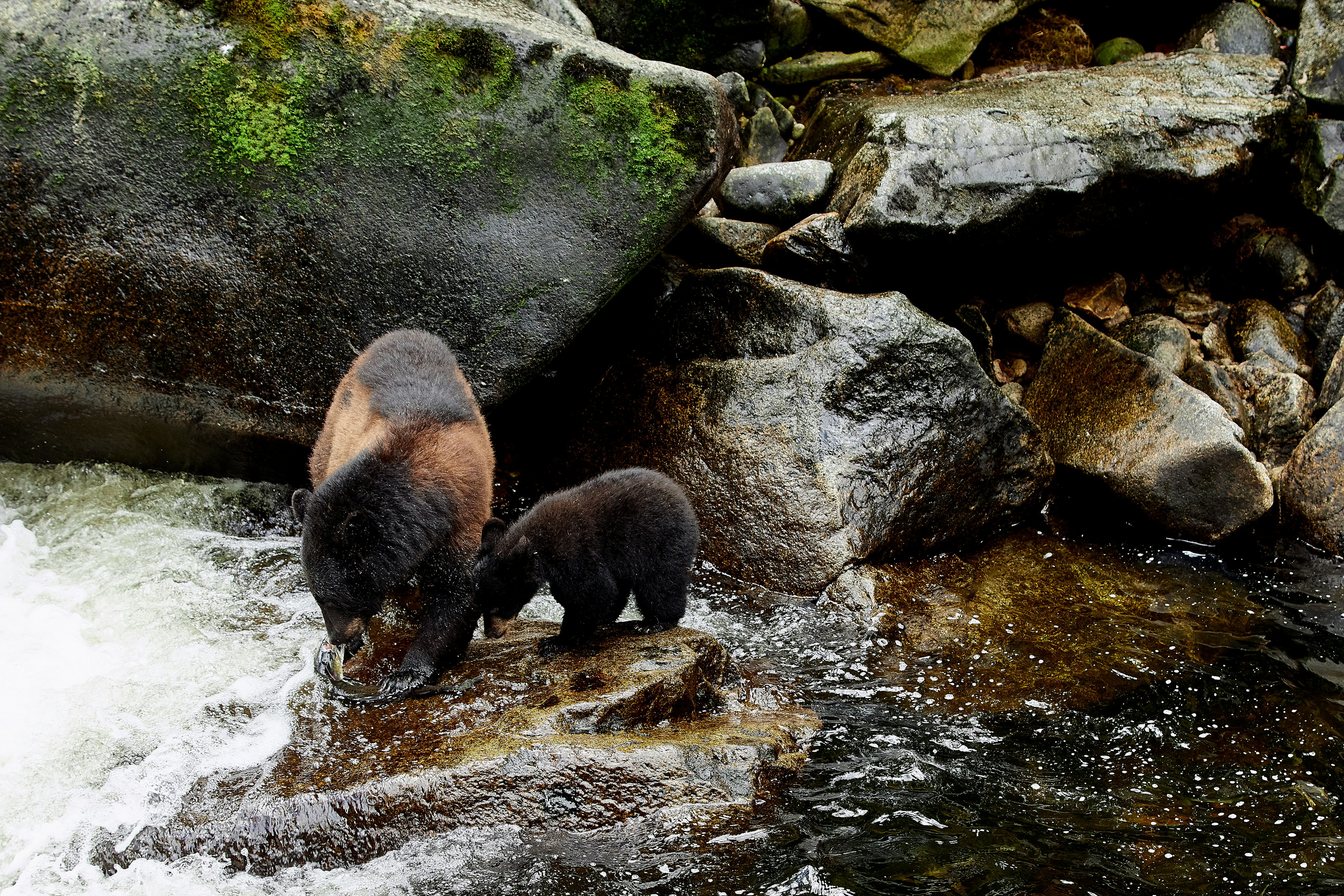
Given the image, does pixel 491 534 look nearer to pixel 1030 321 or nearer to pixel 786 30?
pixel 1030 321

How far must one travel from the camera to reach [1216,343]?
870 centimetres

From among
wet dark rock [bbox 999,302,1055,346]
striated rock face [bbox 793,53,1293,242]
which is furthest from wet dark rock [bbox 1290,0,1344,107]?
wet dark rock [bbox 999,302,1055,346]

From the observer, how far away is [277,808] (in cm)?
379

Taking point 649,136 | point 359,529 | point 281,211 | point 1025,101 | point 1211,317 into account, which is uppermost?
point 1025,101

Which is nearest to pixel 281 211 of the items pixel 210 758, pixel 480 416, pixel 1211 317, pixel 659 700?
pixel 480 416

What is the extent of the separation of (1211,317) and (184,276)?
26.5 ft

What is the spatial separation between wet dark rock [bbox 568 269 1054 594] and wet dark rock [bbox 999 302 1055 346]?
6.11 ft

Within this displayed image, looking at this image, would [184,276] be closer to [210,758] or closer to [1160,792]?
[210,758]

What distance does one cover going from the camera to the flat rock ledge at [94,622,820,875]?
377cm

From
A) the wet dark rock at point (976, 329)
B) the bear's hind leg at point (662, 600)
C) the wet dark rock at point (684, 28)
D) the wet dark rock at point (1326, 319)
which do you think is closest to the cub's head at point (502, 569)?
the bear's hind leg at point (662, 600)

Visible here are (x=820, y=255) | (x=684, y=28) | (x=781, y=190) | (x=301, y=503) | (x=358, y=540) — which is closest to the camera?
(x=358, y=540)

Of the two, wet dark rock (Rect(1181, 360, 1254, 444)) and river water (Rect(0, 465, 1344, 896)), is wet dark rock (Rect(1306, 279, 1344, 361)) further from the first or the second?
river water (Rect(0, 465, 1344, 896))

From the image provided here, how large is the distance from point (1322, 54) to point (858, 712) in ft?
26.0

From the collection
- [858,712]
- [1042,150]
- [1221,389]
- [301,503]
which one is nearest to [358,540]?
[301,503]
